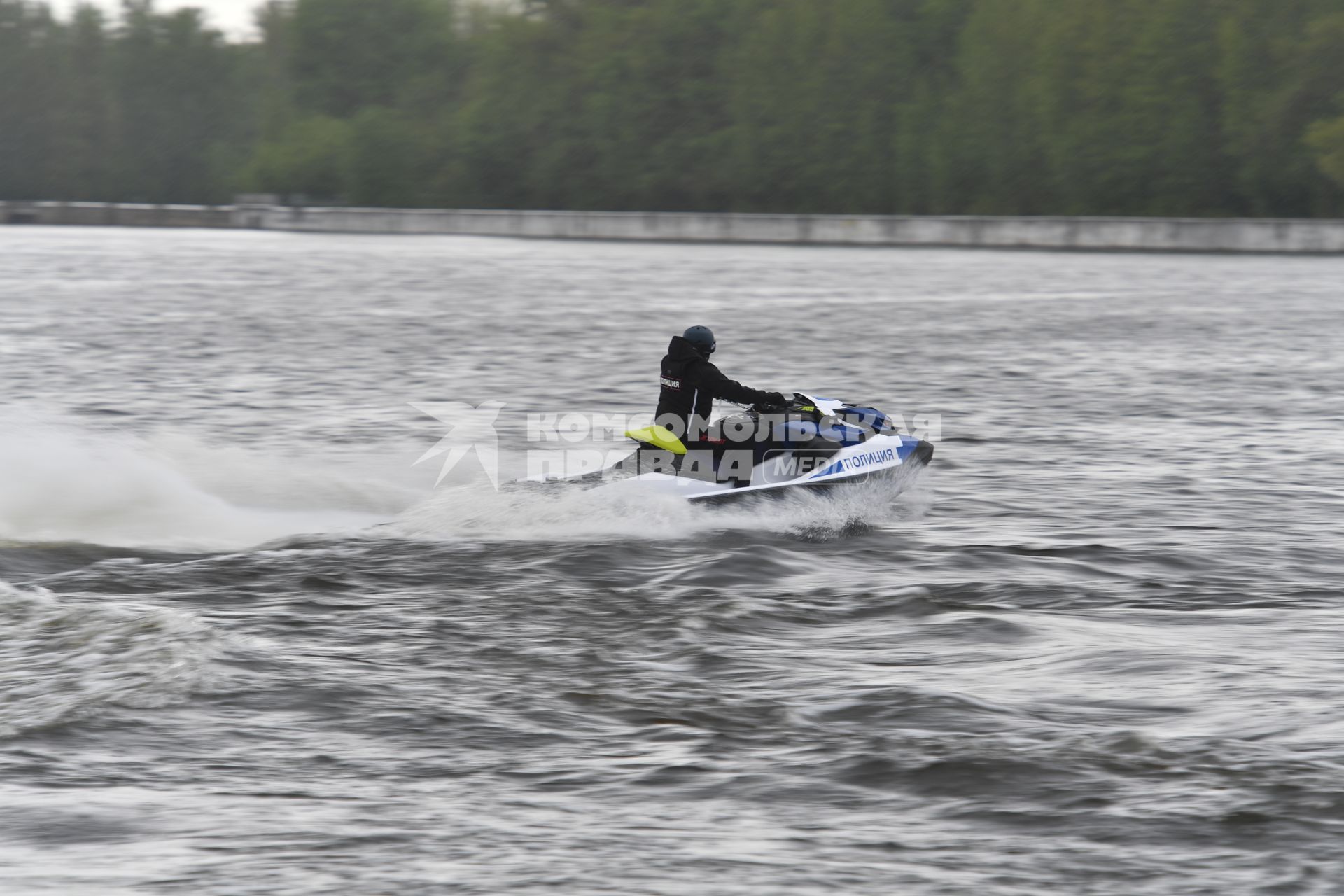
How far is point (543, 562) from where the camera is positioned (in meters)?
12.4

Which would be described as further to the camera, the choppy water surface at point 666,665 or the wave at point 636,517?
the wave at point 636,517

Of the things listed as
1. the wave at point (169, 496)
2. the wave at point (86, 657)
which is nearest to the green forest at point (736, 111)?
the wave at point (169, 496)

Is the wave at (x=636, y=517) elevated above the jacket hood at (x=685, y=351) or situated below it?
below

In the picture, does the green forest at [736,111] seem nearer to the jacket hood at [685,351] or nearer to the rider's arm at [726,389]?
the rider's arm at [726,389]

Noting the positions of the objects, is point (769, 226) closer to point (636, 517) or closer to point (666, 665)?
point (636, 517)

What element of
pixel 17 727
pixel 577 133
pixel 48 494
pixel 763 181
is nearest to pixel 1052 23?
pixel 763 181

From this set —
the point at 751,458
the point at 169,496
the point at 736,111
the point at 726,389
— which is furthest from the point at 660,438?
the point at 736,111

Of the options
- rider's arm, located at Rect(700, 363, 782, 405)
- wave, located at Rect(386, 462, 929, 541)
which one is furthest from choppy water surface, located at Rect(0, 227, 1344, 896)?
rider's arm, located at Rect(700, 363, 782, 405)

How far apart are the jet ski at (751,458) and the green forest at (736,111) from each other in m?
61.4

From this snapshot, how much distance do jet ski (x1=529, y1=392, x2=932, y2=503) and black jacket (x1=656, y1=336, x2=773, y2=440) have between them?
12cm

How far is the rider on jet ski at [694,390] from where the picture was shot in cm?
1314

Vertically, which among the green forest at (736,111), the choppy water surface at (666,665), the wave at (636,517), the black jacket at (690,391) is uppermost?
the green forest at (736,111)

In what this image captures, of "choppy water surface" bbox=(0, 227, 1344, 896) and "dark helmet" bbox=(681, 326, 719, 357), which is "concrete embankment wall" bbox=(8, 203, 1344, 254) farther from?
"dark helmet" bbox=(681, 326, 719, 357)

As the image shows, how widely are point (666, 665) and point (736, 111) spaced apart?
88.1 m
